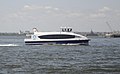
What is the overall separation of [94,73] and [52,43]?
57982 millimetres

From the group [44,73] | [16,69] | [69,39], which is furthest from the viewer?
[69,39]

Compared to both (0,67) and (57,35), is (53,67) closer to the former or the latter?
(0,67)

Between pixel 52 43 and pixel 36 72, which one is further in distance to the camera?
pixel 52 43

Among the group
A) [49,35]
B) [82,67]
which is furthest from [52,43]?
[82,67]

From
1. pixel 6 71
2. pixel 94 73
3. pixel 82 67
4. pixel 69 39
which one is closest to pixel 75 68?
pixel 82 67

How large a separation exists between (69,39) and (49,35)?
472cm

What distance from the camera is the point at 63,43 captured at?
96.2m

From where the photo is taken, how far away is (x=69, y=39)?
95.7m

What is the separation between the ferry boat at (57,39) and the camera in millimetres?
95750

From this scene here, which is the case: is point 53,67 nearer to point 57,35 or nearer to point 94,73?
point 94,73

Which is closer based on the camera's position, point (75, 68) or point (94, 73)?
point (94, 73)

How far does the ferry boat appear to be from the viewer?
9575cm

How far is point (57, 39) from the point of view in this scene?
96.5m

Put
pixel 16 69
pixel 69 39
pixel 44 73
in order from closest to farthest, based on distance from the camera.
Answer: pixel 44 73
pixel 16 69
pixel 69 39
